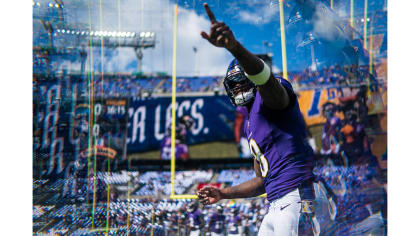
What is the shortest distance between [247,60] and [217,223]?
292 centimetres

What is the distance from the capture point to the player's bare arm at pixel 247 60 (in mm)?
1114

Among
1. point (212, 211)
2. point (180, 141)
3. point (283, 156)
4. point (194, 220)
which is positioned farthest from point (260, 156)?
point (180, 141)

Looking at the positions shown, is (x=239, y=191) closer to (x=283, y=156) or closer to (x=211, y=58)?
(x=283, y=156)

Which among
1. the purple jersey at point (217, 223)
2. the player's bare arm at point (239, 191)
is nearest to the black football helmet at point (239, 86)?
the player's bare arm at point (239, 191)

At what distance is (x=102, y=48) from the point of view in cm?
327

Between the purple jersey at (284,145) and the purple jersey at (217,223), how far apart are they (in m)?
2.24

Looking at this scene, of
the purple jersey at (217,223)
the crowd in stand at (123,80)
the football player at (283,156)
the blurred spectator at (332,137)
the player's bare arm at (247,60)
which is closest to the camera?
the player's bare arm at (247,60)

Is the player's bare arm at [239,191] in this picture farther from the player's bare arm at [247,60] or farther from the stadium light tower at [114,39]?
the stadium light tower at [114,39]

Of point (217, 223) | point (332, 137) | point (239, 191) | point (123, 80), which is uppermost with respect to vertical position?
point (123, 80)

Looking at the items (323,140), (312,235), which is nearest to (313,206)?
(312,235)

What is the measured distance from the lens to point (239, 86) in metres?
1.54

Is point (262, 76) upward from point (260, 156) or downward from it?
upward

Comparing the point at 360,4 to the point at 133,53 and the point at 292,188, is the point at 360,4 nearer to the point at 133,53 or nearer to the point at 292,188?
the point at 292,188

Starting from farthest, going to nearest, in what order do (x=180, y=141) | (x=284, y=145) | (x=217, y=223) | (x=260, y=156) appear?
(x=180, y=141) → (x=217, y=223) → (x=260, y=156) → (x=284, y=145)
